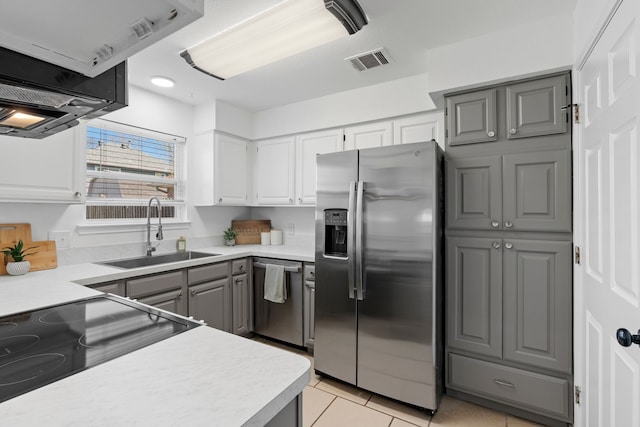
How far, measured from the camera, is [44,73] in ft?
2.69

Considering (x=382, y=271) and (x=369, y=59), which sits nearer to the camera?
(x=382, y=271)

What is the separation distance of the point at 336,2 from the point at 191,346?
1.70 metres

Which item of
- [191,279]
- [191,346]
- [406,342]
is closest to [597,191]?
[406,342]

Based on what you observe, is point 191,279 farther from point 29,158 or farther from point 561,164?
point 561,164

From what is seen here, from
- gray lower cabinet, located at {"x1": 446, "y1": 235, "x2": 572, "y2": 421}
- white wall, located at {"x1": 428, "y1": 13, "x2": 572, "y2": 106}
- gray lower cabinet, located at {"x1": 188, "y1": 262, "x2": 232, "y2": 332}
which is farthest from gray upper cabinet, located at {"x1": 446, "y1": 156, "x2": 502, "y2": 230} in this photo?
gray lower cabinet, located at {"x1": 188, "y1": 262, "x2": 232, "y2": 332}

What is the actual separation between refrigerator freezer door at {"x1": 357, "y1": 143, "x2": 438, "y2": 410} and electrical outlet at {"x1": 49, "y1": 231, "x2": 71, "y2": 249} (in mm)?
2228

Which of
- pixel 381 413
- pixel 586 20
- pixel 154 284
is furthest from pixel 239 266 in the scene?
pixel 586 20

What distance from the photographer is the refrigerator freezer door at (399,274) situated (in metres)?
1.99

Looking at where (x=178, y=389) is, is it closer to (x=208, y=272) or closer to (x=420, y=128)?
(x=208, y=272)

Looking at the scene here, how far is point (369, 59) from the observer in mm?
2334

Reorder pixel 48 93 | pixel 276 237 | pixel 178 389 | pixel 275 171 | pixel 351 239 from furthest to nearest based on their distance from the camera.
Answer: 1. pixel 276 237
2. pixel 275 171
3. pixel 351 239
4. pixel 48 93
5. pixel 178 389

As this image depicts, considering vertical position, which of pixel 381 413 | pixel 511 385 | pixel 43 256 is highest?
pixel 43 256

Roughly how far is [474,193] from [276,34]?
1634 mm

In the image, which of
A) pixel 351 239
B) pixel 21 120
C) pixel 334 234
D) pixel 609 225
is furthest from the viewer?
pixel 334 234
